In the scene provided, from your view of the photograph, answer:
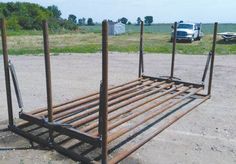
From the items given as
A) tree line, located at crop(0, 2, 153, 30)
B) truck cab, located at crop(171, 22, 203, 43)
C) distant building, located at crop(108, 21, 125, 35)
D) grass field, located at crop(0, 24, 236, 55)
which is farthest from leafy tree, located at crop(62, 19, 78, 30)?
truck cab, located at crop(171, 22, 203, 43)

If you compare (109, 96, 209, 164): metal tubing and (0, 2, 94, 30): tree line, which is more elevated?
(0, 2, 94, 30): tree line

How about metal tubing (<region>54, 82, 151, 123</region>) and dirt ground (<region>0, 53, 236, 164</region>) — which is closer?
dirt ground (<region>0, 53, 236, 164</region>)

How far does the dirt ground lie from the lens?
12.5 feet

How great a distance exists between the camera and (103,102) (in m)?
3.31

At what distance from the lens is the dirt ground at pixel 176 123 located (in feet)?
12.5

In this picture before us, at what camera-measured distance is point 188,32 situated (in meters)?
23.0

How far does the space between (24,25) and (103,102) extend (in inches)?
1756

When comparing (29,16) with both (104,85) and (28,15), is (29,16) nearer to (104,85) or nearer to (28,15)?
(28,15)

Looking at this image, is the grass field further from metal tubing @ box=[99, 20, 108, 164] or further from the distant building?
metal tubing @ box=[99, 20, 108, 164]

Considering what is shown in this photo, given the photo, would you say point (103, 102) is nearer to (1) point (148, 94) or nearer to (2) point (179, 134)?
(2) point (179, 134)

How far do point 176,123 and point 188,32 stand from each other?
19.1 metres

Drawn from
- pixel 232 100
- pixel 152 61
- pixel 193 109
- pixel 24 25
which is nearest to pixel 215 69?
pixel 152 61

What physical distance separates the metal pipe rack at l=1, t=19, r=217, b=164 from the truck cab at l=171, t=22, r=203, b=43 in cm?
1696

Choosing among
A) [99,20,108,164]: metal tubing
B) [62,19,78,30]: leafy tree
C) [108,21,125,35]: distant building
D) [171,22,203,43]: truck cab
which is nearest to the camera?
[99,20,108,164]: metal tubing
